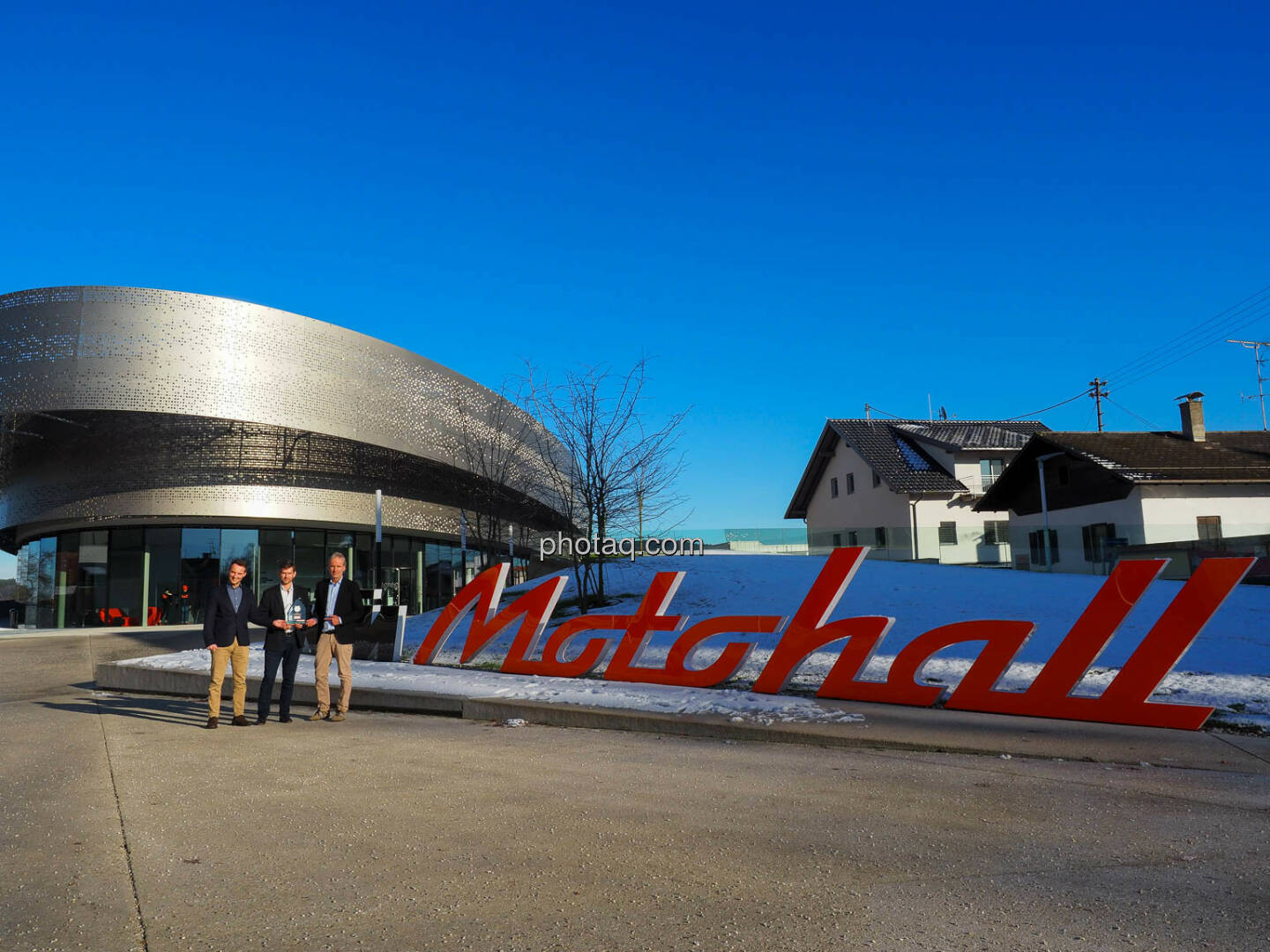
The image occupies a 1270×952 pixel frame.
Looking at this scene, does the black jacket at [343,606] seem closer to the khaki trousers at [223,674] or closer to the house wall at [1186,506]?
the khaki trousers at [223,674]

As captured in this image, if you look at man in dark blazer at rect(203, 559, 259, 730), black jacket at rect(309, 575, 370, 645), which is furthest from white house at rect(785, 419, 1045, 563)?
man in dark blazer at rect(203, 559, 259, 730)

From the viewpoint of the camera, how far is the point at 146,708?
36.8ft

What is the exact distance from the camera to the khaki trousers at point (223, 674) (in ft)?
31.3

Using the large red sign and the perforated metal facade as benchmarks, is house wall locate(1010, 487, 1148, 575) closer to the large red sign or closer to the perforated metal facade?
the perforated metal facade

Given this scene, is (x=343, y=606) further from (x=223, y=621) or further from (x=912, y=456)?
(x=912, y=456)

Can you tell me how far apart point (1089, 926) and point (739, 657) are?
24.1 ft

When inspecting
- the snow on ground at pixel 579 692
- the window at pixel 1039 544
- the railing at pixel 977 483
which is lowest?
the snow on ground at pixel 579 692

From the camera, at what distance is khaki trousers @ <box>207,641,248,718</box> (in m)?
9.54

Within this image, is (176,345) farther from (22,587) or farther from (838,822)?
(838,822)

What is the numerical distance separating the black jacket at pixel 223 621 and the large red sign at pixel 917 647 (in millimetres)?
3782

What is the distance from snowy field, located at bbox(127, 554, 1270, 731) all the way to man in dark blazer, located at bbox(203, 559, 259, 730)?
7.05 ft

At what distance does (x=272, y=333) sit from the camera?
32688mm

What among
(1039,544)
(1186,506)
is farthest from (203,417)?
(1186,506)

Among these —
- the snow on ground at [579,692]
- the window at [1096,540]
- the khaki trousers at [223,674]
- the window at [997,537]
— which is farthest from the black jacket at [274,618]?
the window at [997,537]
